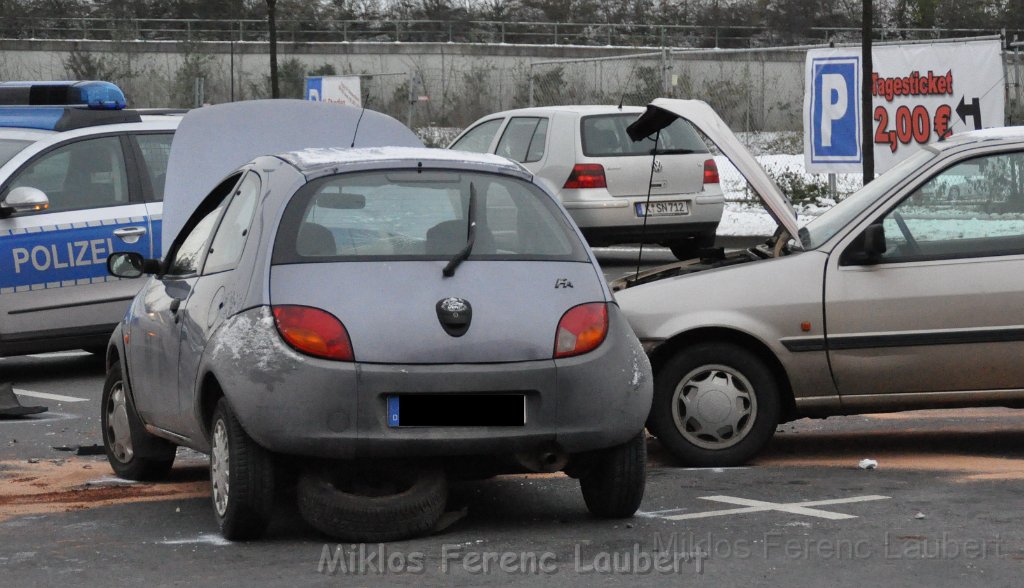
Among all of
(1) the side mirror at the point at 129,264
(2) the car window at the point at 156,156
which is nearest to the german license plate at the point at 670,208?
(2) the car window at the point at 156,156

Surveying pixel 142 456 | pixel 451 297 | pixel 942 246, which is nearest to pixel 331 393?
pixel 451 297

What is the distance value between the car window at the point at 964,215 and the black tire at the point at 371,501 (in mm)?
2722

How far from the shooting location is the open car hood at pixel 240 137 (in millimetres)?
8414

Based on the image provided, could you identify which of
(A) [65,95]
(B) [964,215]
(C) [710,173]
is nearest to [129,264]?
(B) [964,215]

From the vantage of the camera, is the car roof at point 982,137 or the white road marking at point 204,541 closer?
the white road marking at point 204,541

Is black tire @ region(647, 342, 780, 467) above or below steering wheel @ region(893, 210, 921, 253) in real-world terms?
below

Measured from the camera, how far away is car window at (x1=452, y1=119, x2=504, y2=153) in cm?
1814

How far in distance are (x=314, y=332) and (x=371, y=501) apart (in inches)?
24.9

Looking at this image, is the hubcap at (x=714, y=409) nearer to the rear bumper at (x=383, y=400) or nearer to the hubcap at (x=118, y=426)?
the rear bumper at (x=383, y=400)

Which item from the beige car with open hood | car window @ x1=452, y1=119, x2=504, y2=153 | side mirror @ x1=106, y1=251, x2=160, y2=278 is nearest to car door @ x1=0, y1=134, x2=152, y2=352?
side mirror @ x1=106, y1=251, x2=160, y2=278

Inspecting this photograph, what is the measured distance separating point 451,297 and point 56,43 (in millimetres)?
49907

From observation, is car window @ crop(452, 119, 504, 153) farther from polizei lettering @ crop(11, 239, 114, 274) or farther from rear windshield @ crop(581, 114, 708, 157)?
polizei lettering @ crop(11, 239, 114, 274)

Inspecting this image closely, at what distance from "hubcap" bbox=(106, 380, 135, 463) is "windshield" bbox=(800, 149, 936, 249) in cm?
322

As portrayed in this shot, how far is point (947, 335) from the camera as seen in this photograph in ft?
23.7
